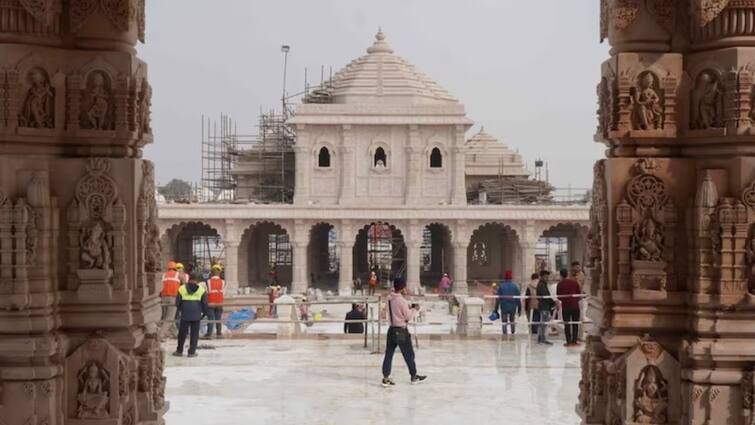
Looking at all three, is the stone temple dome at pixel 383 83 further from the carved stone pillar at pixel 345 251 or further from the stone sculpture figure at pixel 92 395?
the stone sculpture figure at pixel 92 395

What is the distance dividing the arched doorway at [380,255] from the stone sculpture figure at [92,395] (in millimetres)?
35244

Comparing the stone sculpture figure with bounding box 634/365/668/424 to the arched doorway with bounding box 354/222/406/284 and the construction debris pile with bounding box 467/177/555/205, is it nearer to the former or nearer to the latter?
the arched doorway with bounding box 354/222/406/284

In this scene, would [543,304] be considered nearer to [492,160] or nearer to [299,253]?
[299,253]

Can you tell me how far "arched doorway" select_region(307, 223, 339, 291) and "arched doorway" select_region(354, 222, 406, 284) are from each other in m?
1.36

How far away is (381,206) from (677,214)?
114 ft

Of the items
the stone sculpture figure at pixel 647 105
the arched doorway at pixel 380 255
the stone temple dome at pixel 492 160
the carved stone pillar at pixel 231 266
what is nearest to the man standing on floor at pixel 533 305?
the stone sculpture figure at pixel 647 105

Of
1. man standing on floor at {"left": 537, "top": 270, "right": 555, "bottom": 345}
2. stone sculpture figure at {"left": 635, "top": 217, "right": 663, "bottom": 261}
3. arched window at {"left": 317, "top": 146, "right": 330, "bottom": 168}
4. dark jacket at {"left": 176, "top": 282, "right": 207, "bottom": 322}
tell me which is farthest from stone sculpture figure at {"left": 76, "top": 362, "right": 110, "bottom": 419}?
arched window at {"left": 317, "top": 146, "right": 330, "bottom": 168}

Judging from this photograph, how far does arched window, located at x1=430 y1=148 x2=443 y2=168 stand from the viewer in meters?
42.4

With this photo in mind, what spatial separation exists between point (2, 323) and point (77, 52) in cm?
162

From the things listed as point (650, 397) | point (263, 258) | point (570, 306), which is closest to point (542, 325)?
point (570, 306)

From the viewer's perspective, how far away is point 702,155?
5.22 m

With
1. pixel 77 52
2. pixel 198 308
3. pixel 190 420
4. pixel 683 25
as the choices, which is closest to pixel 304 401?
pixel 190 420

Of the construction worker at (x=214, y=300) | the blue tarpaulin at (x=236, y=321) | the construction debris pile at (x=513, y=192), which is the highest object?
the construction debris pile at (x=513, y=192)

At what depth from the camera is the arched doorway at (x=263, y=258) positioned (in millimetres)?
41500
